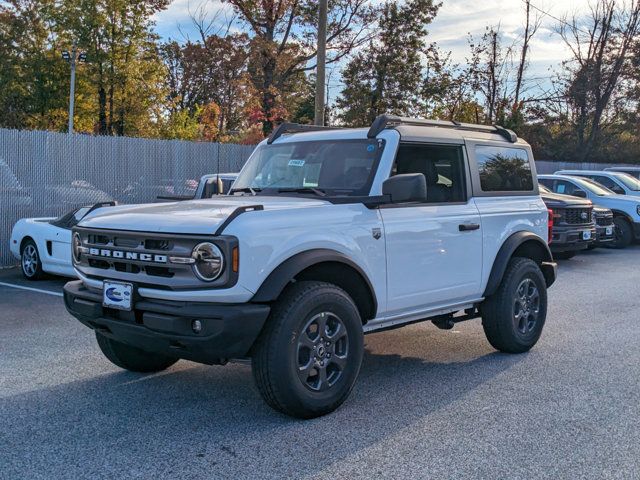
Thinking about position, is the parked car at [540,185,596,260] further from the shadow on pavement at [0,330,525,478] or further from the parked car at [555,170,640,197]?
the shadow on pavement at [0,330,525,478]

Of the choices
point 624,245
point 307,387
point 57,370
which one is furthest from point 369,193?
point 624,245

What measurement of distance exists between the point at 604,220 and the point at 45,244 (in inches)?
448

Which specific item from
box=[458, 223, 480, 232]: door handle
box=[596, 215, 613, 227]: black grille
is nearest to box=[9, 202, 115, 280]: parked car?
box=[458, 223, 480, 232]: door handle

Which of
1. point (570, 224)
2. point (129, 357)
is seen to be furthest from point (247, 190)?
point (570, 224)

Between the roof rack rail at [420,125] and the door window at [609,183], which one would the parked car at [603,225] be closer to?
the door window at [609,183]

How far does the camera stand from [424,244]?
547 centimetres

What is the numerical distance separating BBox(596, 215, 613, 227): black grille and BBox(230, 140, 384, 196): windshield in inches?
434

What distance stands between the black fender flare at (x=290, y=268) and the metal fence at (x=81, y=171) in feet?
30.8

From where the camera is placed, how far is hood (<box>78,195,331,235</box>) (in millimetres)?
4359

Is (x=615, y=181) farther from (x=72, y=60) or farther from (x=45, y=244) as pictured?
(x=72, y=60)

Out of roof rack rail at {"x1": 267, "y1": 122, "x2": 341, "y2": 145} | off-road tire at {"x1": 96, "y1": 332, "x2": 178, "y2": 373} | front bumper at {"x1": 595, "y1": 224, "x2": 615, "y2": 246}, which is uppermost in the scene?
roof rack rail at {"x1": 267, "y1": 122, "x2": 341, "y2": 145}

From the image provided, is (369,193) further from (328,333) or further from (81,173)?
(81,173)

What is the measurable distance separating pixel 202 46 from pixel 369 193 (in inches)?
1153

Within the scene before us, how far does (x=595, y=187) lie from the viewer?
17.3 meters
